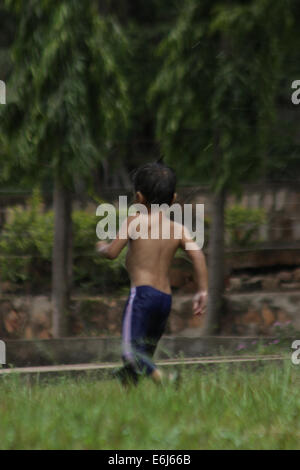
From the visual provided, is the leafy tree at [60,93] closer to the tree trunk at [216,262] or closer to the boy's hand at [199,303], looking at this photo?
the tree trunk at [216,262]

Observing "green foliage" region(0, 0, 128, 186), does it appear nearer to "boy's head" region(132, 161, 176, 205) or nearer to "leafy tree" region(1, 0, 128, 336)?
"leafy tree" region(1, 0, 128, 336)

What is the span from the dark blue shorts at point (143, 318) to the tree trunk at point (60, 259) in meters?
5.37

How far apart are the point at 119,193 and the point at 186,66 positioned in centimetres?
301

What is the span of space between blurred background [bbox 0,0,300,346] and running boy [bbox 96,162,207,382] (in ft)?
12.6

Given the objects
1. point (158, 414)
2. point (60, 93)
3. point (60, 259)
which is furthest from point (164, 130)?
point (158, 414)

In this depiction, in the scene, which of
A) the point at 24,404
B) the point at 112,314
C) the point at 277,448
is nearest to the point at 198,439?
the point at 277,448

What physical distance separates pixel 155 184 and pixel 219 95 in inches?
208

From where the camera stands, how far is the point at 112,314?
40.1 feet

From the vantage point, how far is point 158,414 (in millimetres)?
4609

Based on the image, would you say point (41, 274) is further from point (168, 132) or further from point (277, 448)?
point (277, 448)

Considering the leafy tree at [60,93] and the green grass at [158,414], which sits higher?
the leafy tree at [60,93]

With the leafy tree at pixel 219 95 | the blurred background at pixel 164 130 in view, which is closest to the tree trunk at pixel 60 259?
the blurred background at pixel 164 130

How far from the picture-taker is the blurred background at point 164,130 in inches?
413
